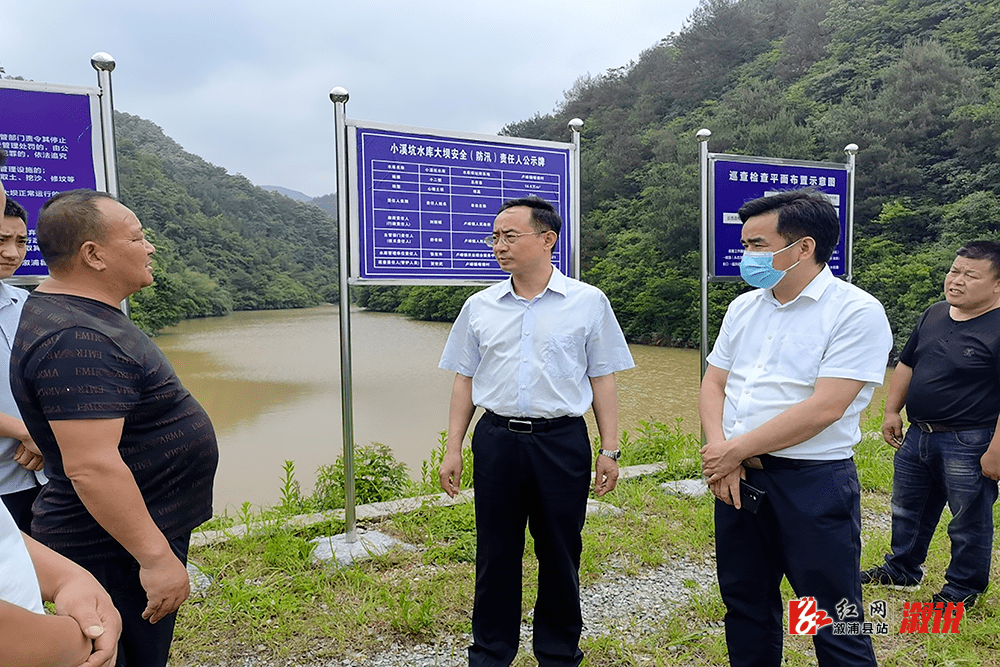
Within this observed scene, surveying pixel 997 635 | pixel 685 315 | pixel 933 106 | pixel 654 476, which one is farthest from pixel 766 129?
pixel 997 635

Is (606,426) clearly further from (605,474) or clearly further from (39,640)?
(39,640)

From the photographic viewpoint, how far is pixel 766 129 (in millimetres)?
16688

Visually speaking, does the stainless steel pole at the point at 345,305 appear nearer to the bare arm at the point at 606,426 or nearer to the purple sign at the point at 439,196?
the purple sign at the point at 439,196

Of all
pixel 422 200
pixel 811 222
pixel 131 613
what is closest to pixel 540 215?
pixel 811 222

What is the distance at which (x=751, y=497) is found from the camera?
1583mm

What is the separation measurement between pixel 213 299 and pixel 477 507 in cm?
1331

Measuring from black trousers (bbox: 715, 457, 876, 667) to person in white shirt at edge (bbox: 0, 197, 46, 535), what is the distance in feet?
5.90

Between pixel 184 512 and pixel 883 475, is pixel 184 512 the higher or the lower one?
the higher one

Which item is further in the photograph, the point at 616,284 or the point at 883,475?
the point at 616,284

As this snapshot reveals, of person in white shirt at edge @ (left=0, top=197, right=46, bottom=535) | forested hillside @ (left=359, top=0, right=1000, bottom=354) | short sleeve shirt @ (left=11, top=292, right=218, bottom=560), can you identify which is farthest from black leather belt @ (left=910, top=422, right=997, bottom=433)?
forested hillside @ (left=359, top=0, right=1000, bottom=354)

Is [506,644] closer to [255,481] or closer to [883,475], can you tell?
[883,475]

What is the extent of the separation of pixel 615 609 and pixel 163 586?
1.62m

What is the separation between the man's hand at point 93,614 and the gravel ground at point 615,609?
1.26 meters

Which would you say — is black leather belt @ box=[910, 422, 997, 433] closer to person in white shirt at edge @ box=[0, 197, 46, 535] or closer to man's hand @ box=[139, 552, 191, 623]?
man's hand @ box=[139, 552, 191, 623]
